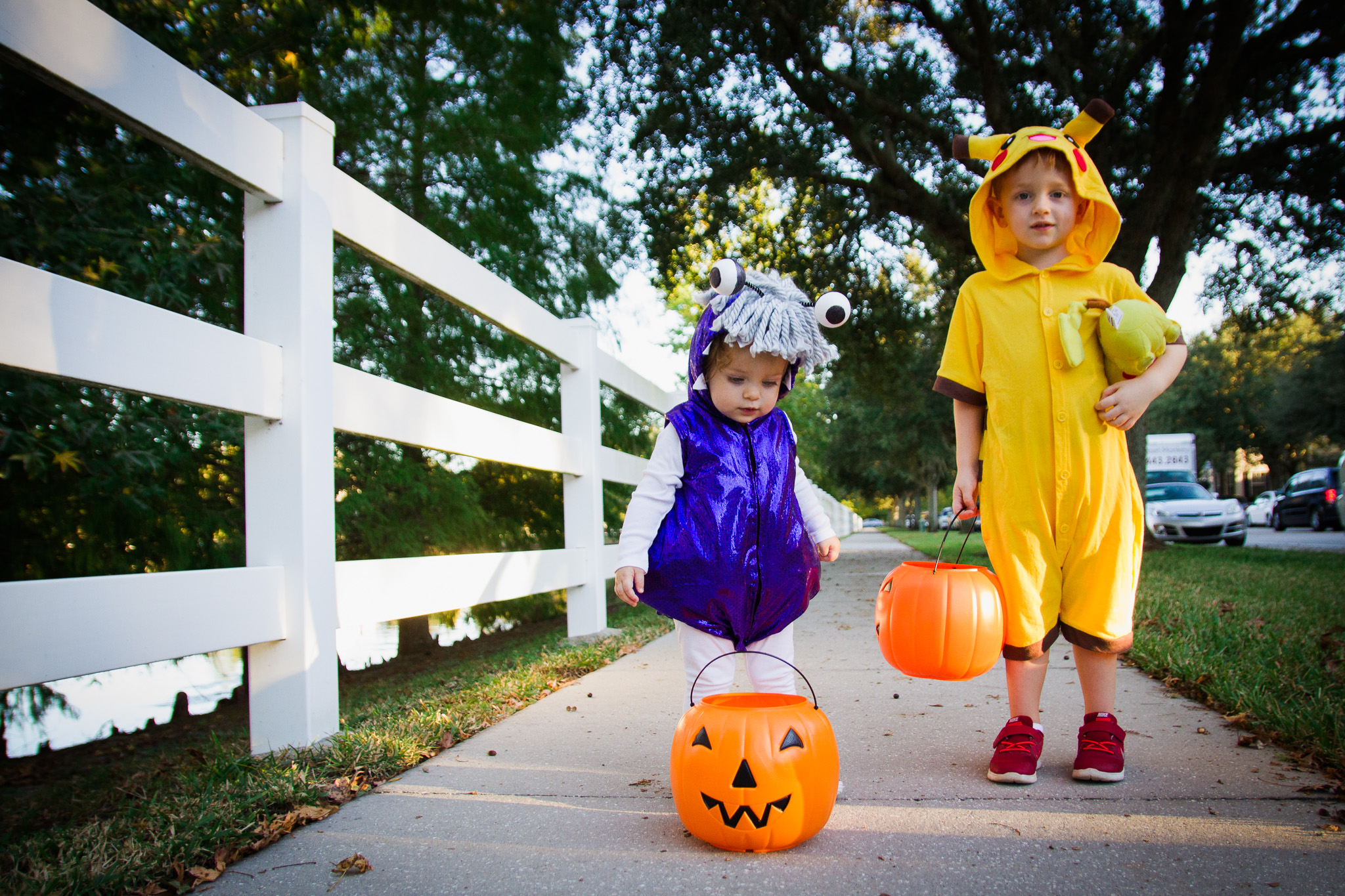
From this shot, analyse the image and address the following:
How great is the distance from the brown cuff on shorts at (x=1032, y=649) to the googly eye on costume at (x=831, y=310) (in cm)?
108

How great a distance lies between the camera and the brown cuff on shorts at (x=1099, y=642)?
7.80ft

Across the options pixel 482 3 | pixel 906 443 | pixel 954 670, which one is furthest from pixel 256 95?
pixel 906 443

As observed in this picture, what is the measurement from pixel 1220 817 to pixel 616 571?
5.19 feet

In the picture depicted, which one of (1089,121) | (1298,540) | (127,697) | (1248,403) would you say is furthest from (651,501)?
(1248,403)

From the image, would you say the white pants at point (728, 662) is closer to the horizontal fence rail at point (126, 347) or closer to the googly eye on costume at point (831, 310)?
the googly eye on costume at point (831, 310)

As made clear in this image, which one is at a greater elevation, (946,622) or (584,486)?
(584,486)

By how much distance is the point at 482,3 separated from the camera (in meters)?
6.87

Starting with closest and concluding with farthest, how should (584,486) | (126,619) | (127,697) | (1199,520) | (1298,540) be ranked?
(126,619)
(127,697)
(584,486)
(1199,520)
(1298,540)

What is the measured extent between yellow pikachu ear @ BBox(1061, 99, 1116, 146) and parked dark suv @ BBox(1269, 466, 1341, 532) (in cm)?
2088

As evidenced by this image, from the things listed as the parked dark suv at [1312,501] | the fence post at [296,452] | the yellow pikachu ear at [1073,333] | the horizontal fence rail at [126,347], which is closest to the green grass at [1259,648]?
the yellow pikachu ear at [1073,333]

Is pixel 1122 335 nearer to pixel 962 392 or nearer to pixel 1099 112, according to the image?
pixel 962 392

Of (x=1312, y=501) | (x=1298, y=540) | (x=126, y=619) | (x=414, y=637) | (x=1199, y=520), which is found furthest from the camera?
(x=1312, y=501)

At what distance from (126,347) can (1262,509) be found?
3315 centimetres

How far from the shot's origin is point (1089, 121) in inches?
103
